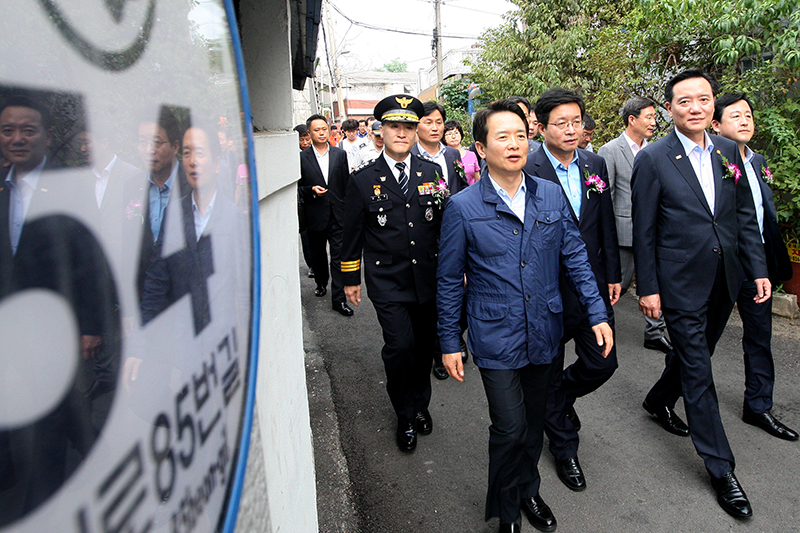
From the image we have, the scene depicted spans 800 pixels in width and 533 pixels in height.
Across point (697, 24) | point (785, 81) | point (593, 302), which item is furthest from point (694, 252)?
point (697, 24)

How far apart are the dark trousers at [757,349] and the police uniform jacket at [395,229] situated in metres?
1.74

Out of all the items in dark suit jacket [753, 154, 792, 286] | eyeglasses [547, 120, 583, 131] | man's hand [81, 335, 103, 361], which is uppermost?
eyeglasses [547, 120, 583, 131]

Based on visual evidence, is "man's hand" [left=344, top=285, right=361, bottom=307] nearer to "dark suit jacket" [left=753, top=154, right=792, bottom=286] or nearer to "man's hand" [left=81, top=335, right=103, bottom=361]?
"dark suit jacket" [left=753, top=154, right=792, bottom=286]

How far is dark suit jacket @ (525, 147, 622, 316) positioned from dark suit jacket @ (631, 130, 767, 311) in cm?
14

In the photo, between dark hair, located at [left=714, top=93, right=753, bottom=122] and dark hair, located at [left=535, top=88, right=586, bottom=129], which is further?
dark hair, located at [left=714, top=93, right=753, bottom=122]

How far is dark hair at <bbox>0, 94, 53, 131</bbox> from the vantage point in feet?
1.21

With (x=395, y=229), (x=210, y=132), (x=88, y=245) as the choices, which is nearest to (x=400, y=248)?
(x=395, y=229)

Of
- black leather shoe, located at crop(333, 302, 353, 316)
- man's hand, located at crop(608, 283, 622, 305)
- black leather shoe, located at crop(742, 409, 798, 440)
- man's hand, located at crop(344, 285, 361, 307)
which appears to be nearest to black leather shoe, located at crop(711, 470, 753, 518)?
black leather shoe, located at crop(742, 409, 798, 440)

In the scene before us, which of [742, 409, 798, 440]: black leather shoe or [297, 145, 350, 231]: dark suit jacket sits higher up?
[297, 145, 350, 231]: dark suit jacket

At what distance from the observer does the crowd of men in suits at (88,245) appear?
375 millimetres

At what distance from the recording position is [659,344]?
4.37 meters

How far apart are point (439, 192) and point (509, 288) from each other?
1133 millimetres

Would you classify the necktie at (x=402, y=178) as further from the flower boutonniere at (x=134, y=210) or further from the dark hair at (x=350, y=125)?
the dark hair at (x=350, y=125)

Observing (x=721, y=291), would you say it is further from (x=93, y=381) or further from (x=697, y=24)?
(x=697, y=24)
